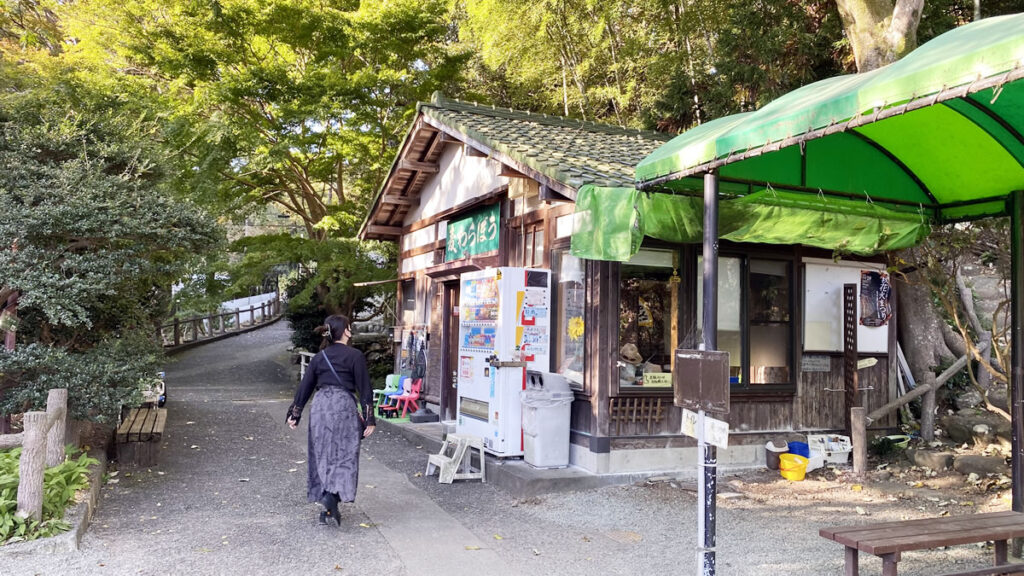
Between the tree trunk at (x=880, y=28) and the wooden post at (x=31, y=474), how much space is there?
35.4ft

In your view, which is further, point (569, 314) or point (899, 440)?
point (899, 440)

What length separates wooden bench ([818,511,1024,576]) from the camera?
390 centimetres

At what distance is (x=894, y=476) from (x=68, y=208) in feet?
29.4

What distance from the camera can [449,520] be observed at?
6.35 meters

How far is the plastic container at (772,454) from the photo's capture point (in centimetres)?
833

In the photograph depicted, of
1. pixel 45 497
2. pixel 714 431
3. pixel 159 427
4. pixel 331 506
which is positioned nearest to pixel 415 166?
pixel 159 427

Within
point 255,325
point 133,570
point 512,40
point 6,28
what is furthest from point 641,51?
point 255,325

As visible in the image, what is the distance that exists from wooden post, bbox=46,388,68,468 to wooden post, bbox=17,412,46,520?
543 mm

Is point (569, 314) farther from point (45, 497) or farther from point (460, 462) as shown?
point (45, 497)

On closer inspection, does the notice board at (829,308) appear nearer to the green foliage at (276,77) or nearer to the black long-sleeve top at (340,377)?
the black long-sleeve top at (340,377)

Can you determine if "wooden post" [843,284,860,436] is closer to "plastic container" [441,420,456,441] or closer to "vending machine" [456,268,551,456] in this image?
"vending machine" [456,268,551,456]

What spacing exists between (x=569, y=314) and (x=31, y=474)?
Answer: 206 inches

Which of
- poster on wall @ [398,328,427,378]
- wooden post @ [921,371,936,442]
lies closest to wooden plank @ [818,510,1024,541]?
wooden post @ [921,371,936,442]

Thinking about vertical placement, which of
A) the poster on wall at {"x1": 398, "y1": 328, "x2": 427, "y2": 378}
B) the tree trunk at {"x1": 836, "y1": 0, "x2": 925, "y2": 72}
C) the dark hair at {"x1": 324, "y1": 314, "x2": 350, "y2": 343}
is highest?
the tree trunk at {"x1": 836, "y1": 0, "x2": 925, "y2": 72}
